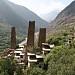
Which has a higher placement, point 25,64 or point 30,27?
point 30,27

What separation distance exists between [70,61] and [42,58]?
9.76m

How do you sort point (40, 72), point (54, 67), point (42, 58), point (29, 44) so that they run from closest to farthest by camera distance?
point (54, 67) < point (40, 72) < point (42, 58) < point (29, 44)

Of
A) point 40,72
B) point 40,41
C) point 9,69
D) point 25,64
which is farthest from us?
point 40,41

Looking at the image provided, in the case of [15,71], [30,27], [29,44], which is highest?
[30,27]

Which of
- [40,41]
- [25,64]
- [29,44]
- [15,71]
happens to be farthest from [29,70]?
[40,41]

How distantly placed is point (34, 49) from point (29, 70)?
36.5ft

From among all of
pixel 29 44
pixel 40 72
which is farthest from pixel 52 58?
pixel 29 44

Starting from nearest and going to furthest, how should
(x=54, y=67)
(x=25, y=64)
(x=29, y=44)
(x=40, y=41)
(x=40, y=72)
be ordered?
(x=54, y=67), (x=40, y=72), (x=25, y=64), (x=29, y=44), (x=40, y=41)

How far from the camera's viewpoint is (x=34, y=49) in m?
48.9

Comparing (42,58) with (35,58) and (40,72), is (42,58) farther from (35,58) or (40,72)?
(40,72)

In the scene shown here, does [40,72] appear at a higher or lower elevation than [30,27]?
lower

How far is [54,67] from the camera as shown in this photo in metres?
31.7

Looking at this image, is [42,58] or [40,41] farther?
[40,41]

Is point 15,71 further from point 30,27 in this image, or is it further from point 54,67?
point 30,27
